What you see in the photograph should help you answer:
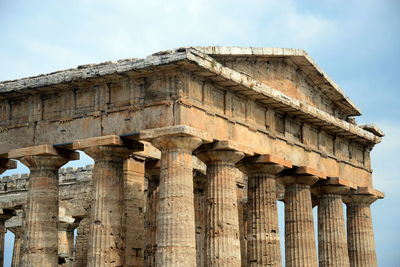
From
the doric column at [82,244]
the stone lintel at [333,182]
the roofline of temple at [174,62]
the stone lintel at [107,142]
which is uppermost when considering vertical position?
the roofline of temple at [174,62]

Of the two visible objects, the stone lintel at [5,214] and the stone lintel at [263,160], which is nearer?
the stone lintel at [263,160]

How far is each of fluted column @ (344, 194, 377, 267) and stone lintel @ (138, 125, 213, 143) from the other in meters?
13.0

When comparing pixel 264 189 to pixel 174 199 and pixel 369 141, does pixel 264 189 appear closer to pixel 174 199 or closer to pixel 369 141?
pixel 174 199

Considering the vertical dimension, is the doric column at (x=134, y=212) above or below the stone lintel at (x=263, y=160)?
below

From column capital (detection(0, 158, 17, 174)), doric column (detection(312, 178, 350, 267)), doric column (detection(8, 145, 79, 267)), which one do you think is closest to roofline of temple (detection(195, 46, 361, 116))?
doric column (detection(312, 178, 350, 267))

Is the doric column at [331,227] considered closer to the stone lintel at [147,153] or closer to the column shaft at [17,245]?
the stone lintel at [147,153]

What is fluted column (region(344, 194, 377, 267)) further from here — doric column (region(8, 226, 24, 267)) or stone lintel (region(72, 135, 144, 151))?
doric column (region(8, 226, 24, 267))

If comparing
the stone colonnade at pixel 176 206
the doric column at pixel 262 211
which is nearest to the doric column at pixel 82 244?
the stone colonnade at pixel 176 206

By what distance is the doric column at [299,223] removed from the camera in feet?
111

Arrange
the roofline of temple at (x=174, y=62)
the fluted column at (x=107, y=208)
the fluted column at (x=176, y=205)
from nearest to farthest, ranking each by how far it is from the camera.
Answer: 1. the fluted column at (x=176, y=205)
2. the roofline of temple at (x=174, y=62)
3. the fluted column at (x=107, y=208)

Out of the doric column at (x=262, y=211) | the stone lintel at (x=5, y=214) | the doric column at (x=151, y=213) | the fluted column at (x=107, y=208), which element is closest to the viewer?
the fluted column at (x=107, y=208)

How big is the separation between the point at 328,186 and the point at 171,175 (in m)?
11.2

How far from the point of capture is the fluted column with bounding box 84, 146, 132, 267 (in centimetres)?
2800

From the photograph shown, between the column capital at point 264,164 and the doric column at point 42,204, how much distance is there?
675 centimetres
